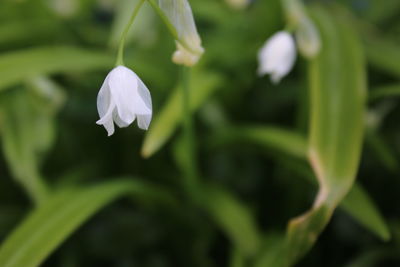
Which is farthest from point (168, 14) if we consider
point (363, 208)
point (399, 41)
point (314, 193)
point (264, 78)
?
point (399, 41)

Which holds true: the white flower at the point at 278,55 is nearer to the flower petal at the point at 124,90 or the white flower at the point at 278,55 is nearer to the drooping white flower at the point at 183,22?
the drooping white flower at the point at 183,22

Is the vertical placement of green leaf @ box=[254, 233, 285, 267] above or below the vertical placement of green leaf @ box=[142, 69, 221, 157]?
below

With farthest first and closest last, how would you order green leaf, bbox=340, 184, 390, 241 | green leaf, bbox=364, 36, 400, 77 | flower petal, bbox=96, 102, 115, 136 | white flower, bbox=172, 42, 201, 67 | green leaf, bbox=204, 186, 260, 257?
green leaf, bbox=364, 36, 400, 77 < green leaf, bbox=204, 186, 260, 257 < green leaf, bbox=340, 184, 390, 241 < white flower, bbox=172, 42, 201, 67 < flower petal, bbox=96, 102, 115, 136

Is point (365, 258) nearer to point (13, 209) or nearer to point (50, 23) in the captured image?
point (13, 209)

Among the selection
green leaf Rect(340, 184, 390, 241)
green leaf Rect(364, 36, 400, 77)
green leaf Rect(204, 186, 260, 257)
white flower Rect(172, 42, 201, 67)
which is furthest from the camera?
green leaf Rect(364, 36, 400, 77)

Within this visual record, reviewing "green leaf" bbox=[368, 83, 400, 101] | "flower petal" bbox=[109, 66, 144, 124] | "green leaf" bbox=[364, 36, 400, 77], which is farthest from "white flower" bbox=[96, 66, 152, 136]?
"green leaf" bbox=[364, 36, 400, 77]

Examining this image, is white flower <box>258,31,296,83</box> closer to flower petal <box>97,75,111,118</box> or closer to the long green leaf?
the long green leaf
